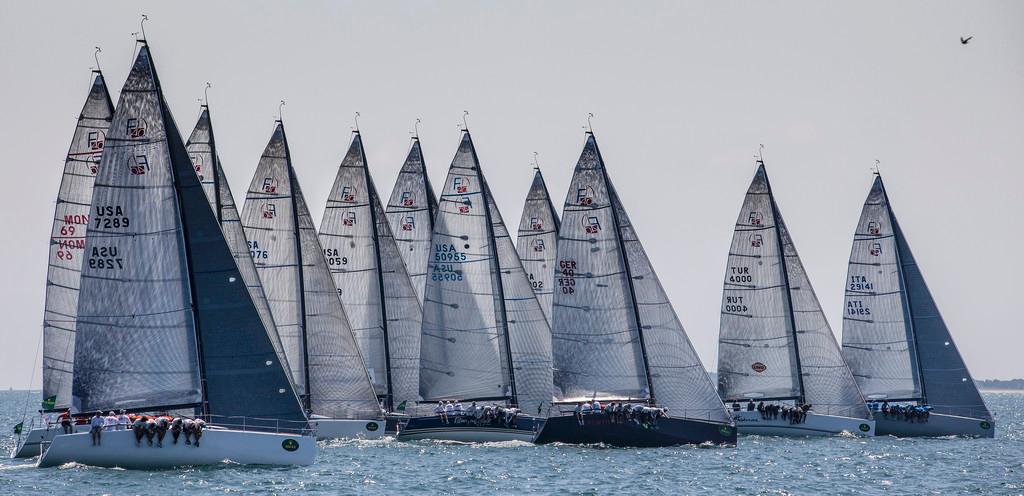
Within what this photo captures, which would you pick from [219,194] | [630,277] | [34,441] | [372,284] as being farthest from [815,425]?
[34,441]

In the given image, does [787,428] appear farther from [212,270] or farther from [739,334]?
[212,270]

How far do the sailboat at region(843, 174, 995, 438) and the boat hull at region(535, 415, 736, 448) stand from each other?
16669mm

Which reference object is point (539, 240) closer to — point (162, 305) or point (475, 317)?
point (475, 317)

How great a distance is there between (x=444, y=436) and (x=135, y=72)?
18767mm

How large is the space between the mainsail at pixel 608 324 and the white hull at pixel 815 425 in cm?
1000

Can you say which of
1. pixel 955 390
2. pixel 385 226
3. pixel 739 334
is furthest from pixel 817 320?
pixel 385 226

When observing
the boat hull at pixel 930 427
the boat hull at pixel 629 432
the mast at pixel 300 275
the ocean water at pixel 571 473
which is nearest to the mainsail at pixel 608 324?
the boat hull at pixel 629 432

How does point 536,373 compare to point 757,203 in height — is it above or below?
below

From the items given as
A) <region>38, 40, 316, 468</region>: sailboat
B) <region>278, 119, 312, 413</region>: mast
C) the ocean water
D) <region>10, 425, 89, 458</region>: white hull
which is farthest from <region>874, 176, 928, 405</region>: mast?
<region>10, 425, 89, 458</region>: white hull

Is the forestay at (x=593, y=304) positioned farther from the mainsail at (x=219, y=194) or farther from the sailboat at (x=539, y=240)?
the mainsail at (x=219, y=194)

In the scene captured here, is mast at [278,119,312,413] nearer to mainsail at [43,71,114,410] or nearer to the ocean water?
the ocean water

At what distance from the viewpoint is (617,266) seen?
5159cm

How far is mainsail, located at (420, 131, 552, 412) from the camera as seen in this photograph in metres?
54.0

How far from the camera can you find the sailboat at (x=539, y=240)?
2311 inches
